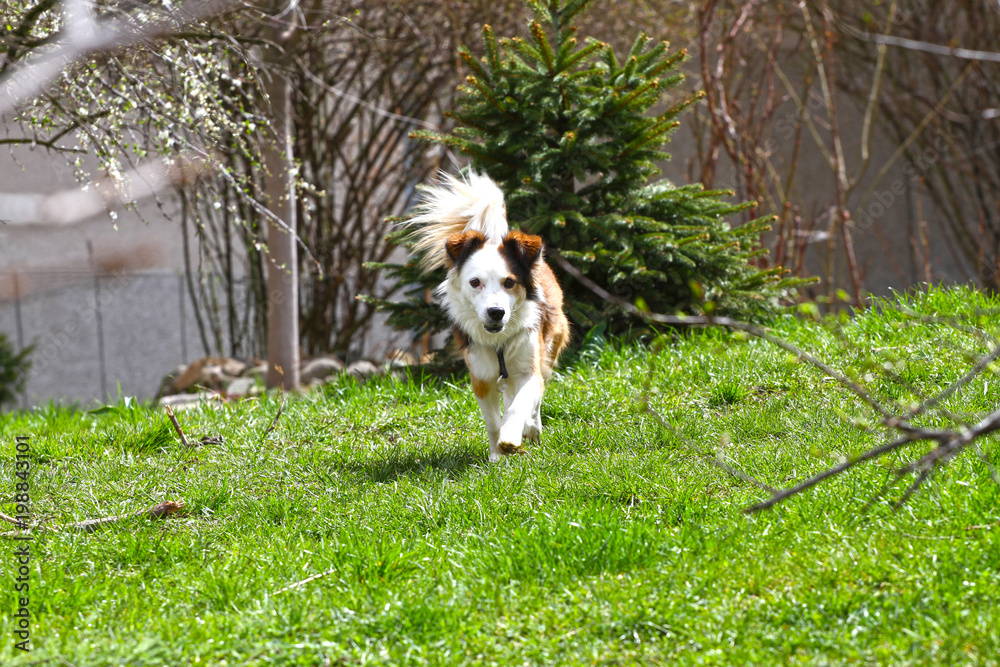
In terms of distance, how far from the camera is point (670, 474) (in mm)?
3199

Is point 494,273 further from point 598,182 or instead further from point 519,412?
point 598,182

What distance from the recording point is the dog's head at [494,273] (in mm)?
3696

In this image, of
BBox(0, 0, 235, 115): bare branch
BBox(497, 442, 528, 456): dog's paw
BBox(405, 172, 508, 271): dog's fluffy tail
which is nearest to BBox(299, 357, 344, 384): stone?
BBox(405, 172, 508, 271): dog's fluffy tail

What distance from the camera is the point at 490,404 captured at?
386 centimetres

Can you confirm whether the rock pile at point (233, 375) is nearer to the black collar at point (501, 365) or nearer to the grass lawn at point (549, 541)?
the grass lawn at point (549, 541)

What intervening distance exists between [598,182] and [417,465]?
245cm

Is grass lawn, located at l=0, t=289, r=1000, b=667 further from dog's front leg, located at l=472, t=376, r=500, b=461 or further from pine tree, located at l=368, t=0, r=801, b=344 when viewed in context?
pine tree, located at l=368, t=0, r=801, b=344

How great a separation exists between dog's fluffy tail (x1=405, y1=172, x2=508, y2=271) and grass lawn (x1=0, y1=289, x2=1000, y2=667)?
36.6 inches

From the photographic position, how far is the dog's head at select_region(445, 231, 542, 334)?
146 inches

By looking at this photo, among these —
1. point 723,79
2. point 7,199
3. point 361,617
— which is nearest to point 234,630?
point 361,617

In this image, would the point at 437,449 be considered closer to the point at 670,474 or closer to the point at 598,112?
the point at 670,474

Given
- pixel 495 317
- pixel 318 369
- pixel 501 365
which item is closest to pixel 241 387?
pixel 318 369

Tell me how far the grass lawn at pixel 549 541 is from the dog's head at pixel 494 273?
62 cm

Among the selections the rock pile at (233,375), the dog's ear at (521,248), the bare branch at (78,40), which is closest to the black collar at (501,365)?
the dog's ear at (521,248)
